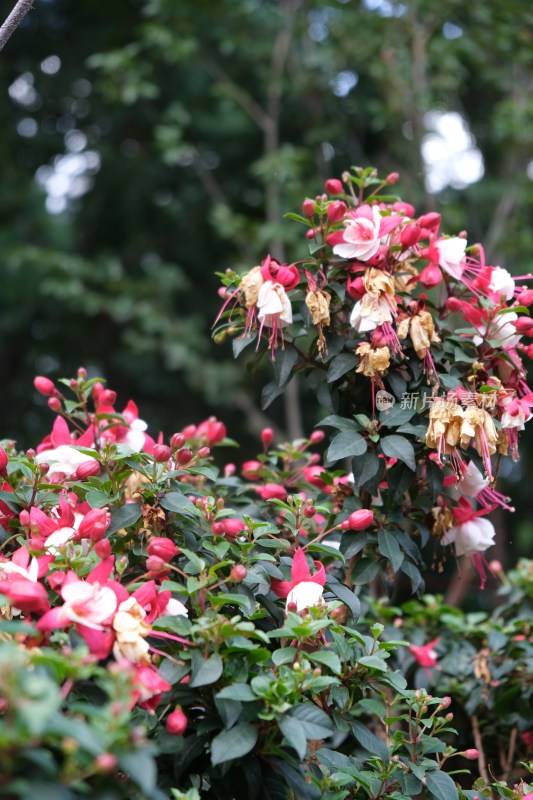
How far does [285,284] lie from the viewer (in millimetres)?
1218

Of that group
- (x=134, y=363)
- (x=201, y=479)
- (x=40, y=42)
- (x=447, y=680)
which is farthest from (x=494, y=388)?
(x=40, y=42)

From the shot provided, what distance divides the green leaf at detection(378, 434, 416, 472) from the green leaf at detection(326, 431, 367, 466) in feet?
0.10

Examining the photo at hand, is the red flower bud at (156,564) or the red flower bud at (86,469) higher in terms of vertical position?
the red flower bud at (86,469)

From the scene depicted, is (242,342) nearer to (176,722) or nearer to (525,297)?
(525,297)

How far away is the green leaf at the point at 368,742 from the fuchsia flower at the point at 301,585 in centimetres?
20

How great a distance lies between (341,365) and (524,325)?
11.0 inches

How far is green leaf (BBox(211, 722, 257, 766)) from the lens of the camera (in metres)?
0.84

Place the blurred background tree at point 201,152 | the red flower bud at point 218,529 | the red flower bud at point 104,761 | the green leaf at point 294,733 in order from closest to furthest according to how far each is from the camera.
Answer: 1. the red flower bud at point 104,761
2. the green leaf at point 294,733
3. the red flower bud at point 218,529
4. the blurred background tree at point 201,152

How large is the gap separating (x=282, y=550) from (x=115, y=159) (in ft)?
12.3

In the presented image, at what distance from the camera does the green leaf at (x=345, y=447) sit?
3.76 ft

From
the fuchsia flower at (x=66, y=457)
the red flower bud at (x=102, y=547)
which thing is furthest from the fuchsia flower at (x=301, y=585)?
the fuchsia flower at (x=66, y=457)

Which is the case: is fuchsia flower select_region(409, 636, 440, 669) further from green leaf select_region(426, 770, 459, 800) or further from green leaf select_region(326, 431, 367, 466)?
green leaf select_region(326, 431, 367, 466)

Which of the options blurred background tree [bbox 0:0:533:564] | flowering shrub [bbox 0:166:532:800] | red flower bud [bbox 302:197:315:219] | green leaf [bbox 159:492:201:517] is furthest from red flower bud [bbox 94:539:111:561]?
blurred background tree [bbox 0:0:533:564]

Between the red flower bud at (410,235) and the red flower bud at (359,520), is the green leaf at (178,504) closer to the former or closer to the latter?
the red flower bud at (359,520)
